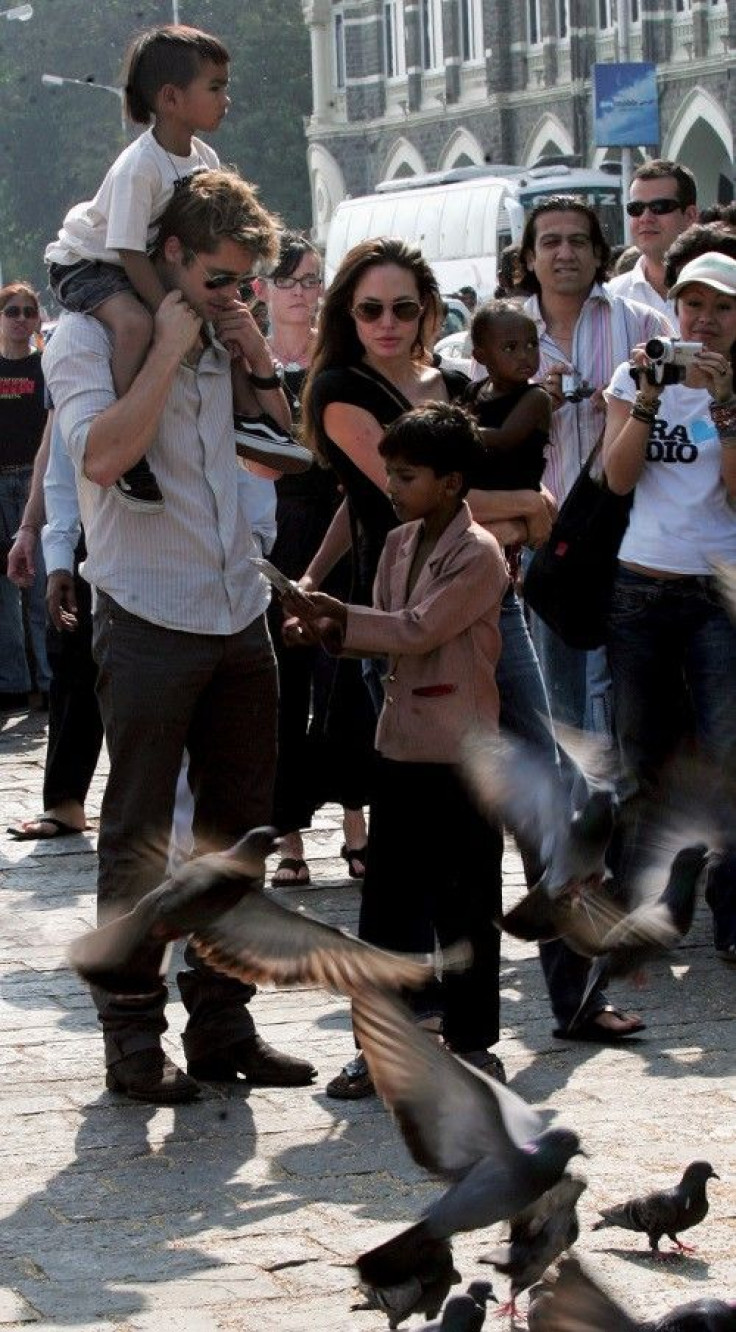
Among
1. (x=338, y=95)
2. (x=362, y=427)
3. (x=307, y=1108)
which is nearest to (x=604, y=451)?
(x=362, y=427)

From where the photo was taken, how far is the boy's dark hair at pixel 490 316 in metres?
7.72

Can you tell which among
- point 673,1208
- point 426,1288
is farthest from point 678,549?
point 426,1288

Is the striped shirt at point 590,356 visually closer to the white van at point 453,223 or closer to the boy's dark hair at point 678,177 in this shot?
the boy's dark hair at point 678,177

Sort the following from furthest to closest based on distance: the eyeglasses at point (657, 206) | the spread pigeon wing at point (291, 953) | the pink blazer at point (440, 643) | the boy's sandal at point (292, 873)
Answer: the eyeglasses at point (657, 206), the boy's sandal at point (292, 873), the pink blazer at point (440, 643), the spread pigeon wing at point (291, 953)

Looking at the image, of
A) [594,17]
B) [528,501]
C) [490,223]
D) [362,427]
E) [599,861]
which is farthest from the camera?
[594,17]

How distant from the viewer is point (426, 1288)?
14.6 feet

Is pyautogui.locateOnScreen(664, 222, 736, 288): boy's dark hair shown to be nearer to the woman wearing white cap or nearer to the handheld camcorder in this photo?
the woman wearing white cap

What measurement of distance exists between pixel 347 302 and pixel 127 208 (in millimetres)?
966

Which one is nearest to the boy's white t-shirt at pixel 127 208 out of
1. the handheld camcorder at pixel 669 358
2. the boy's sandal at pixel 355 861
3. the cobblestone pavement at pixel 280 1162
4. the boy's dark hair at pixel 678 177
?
the handheld camcorder at pixel 669 358

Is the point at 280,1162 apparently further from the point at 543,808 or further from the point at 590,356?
the point at 590,356

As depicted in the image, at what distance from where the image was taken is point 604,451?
7805 mm

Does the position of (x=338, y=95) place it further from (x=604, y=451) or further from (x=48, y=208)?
(x=604, y=451)

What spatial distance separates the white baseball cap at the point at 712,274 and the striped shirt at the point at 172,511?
1652 millimetres

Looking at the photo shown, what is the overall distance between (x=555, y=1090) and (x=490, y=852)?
2.14 ft
